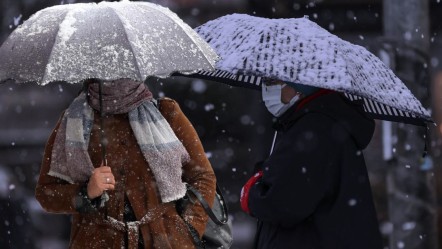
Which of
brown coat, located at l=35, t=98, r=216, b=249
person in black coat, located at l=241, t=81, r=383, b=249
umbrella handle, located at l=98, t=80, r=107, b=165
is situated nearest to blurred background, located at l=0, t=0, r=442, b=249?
brown coat, located at l=35, t=98, r=216, b=249

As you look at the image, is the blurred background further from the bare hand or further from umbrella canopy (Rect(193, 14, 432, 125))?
umbrella canopy (Rect(193, 14, 432, 125))

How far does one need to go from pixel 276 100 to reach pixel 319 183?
1.54ft

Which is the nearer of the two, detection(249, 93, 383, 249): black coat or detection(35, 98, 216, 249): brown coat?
detection(249, 93, 383, 249): black coat

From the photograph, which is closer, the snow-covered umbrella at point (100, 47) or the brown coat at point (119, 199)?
the snow-covered umbrella at point (100, 47)

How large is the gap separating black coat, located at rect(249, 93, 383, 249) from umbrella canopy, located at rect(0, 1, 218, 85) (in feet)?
1.70

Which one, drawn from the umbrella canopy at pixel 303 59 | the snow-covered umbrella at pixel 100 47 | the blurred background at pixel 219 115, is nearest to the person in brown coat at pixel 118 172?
the snow-covered umbrella at pixel 100 47

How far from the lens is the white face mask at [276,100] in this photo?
15.6ft

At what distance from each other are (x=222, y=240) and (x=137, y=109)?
33.0 inches

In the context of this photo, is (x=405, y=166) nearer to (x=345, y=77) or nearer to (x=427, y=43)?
(x=427, y=43)

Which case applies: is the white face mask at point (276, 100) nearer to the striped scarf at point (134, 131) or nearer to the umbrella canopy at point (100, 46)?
the umbrella canopy at point (100, 46)

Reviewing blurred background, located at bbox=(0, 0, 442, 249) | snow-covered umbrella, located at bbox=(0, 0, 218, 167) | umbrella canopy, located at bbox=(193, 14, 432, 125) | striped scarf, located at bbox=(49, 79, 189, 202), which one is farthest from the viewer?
blurred background, located at bbox=(0, 0, 442, 249)

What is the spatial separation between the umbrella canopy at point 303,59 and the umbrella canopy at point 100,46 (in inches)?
7.3

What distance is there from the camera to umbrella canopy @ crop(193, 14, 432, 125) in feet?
14.7

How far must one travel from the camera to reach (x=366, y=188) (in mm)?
4734
